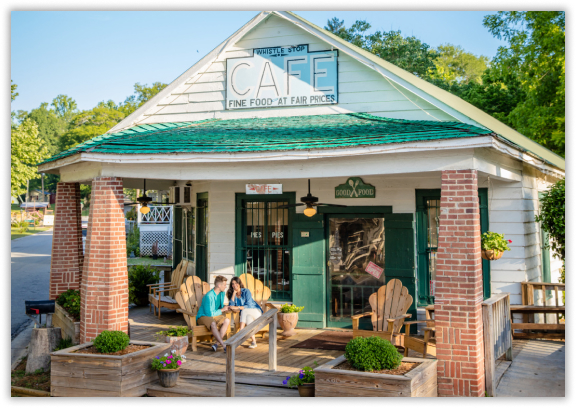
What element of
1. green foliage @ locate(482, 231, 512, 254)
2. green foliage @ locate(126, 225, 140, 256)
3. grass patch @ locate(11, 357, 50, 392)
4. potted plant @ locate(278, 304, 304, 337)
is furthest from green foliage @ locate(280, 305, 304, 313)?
green foliage @ locate(126, 225, 140, 256)

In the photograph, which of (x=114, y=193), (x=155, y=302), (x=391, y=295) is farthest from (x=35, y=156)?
(x=391, y=295)

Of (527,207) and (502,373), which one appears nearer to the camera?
(502,373)

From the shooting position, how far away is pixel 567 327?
609 cm

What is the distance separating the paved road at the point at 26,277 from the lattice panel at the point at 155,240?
15.4 feet

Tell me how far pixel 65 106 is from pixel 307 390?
74.5m

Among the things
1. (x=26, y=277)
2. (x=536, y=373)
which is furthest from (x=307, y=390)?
(x=26, y=277)

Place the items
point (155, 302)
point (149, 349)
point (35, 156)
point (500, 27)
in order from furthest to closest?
point (35, 156)
point (500, 27)
point (155, 302)
point (149, 349)

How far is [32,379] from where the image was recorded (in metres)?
6.77

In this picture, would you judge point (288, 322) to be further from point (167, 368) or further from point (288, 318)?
point (167, 368)

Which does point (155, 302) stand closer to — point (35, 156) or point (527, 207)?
point (527, 207)

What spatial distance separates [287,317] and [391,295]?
175cm

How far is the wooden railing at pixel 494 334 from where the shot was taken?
18.6ft

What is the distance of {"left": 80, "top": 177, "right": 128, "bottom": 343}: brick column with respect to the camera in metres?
6.69

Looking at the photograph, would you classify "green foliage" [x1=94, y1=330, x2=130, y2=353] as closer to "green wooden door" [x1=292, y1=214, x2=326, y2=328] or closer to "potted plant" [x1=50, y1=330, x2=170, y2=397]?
"potted plant" [x1=50, y1=330, x2=170, y2=397]
